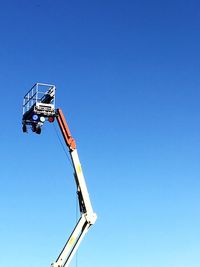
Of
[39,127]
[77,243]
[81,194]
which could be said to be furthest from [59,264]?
[39,127]

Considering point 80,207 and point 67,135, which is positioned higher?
point 67,135

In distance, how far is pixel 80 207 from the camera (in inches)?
2056

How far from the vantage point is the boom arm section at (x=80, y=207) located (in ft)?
165

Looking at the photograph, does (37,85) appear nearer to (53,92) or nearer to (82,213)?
(53,92)

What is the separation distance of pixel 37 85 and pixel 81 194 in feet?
25.8

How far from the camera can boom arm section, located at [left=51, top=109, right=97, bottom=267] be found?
5031cm

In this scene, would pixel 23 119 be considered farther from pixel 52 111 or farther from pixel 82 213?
pixel 82 213

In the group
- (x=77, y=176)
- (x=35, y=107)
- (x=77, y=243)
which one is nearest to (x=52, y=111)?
(x=35, y=107)

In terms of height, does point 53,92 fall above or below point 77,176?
above

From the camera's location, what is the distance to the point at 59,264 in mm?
50125

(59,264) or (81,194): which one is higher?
(81,194)

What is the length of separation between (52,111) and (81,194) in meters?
5.88

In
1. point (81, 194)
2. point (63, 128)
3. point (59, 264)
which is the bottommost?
point (59, 264)

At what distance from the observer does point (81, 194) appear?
171ft
